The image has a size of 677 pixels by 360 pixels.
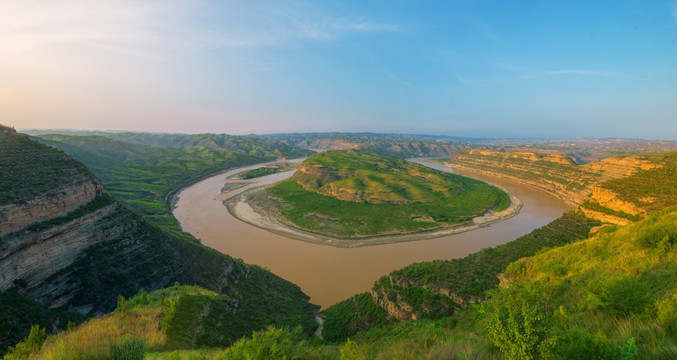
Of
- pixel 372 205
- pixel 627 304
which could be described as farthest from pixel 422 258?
pixel 627 304

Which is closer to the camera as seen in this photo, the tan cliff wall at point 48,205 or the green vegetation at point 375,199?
the tan cliff wall at point 48,205

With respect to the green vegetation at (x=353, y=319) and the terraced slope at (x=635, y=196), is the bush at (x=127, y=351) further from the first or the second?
the terraced slope at (x=635, y=196)

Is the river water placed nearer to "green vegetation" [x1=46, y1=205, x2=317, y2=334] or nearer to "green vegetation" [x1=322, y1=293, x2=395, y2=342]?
"green vegetation" [x1=322, y1=293, x2=395, y2=342]

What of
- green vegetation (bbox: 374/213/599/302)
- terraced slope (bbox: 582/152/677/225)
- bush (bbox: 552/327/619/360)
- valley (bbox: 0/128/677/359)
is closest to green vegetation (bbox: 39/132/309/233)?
valley (bbox: 0/128/677/359)

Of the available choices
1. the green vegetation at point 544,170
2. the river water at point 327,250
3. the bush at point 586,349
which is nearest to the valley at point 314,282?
the bush at point 586,349

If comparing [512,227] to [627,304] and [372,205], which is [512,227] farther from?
[627,304]

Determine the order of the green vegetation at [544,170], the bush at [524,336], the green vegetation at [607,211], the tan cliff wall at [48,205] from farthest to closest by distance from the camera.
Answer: the green vegetation at [544,170] < the green vegetation at [607,211] < the tan cliff wall at [48,205] < the bush at [524,336]
